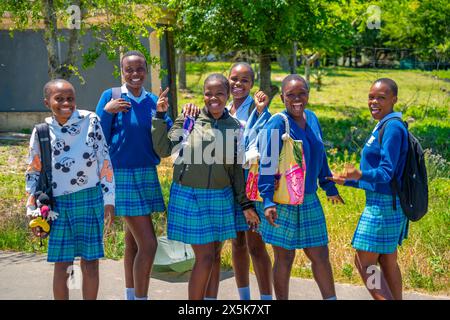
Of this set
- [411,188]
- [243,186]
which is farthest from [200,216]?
[411,188]

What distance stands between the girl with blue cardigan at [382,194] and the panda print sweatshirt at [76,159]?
4.47 ft

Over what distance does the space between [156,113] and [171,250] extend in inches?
63.2

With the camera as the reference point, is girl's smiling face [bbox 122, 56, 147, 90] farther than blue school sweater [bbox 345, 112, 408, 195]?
Yes

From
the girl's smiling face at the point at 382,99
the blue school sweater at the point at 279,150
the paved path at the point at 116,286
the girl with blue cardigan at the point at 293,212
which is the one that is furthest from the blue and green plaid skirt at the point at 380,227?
the paved path at the point at 116,286

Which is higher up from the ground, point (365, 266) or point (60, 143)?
point (60, 143)

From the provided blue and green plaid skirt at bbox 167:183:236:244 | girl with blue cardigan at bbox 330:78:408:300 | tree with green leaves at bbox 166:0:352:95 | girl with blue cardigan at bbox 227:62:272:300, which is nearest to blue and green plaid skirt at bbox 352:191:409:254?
girl with blue cardigan at bbox 330:78:408:300

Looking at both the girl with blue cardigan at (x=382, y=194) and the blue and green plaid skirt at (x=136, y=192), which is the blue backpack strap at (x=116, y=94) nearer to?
the blue and green plaid skirt at (x=136, y=192)

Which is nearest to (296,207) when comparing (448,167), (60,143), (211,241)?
(211,241)

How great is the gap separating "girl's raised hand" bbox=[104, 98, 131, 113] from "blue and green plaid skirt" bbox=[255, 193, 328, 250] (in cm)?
114

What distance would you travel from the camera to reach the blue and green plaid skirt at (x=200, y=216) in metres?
3.98

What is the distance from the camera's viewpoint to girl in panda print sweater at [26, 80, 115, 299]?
3.88 meters

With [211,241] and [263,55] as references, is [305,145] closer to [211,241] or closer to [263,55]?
[211,241]

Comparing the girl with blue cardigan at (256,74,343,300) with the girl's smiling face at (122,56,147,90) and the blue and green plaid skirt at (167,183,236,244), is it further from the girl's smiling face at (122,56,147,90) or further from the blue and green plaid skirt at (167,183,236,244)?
the girl's smiling face at (122,56,147,90)

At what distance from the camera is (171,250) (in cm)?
535
